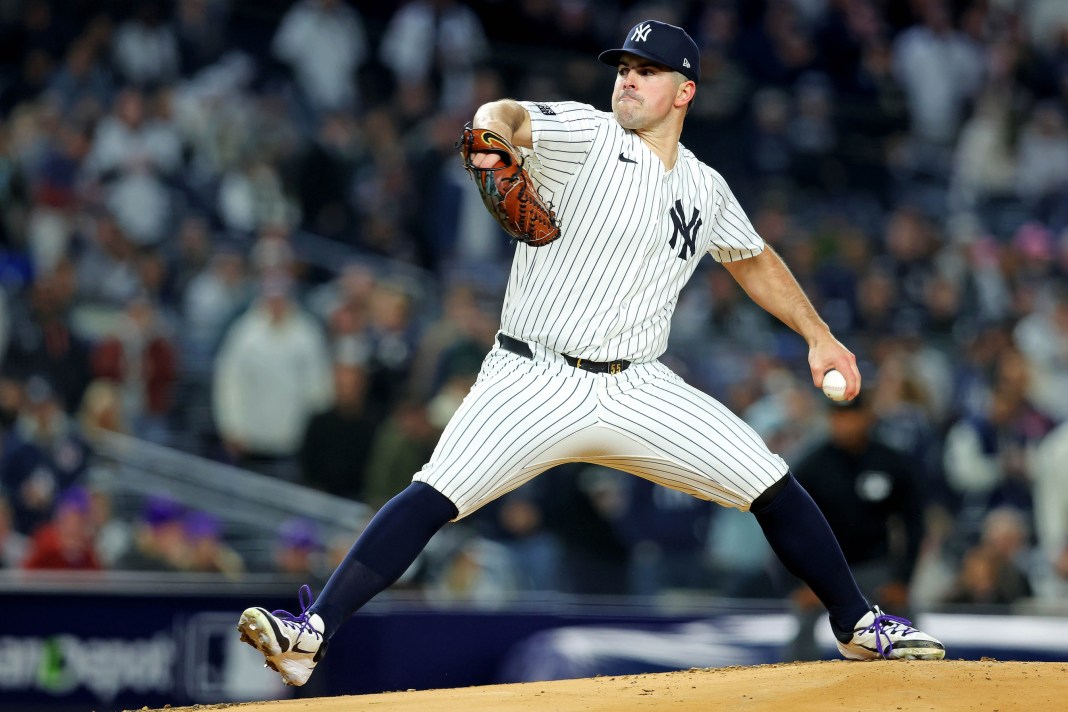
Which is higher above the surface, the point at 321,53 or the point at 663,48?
the point at 321,53

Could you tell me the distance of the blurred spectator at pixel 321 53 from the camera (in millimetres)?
11617

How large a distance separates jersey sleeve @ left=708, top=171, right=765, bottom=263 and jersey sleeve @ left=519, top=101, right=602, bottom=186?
548mm

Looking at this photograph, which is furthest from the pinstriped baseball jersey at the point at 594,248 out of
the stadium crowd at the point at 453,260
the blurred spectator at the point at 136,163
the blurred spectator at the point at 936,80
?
the blurred spectator at the point at 936,80

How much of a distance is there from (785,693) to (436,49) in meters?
8.91

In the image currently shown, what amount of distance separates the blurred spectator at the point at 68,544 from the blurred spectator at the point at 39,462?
13.5 inches

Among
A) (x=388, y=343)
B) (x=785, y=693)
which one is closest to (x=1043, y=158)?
(x=388, y=343)

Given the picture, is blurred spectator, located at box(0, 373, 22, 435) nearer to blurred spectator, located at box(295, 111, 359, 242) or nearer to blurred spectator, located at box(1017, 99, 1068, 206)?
blurred spectator, located at box(295, 111, 359, 242)

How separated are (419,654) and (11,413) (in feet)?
9.92

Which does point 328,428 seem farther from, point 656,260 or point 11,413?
point 656,260

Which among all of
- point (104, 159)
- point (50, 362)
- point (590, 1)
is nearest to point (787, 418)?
point (50, 362)

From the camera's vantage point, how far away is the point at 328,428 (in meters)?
8.48

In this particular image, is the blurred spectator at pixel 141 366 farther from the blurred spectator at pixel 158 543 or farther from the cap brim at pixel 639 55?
the cap brim at pixel 639 55

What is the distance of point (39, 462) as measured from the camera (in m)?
8.25

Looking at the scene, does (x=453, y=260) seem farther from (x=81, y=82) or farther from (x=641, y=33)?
(x=641, y=33)
